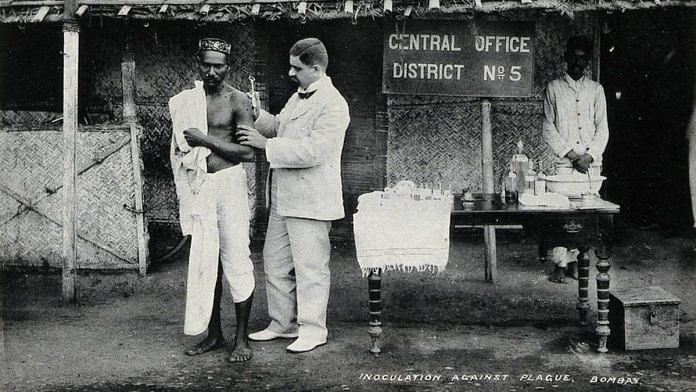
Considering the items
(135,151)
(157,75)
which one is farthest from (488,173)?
(157,75)

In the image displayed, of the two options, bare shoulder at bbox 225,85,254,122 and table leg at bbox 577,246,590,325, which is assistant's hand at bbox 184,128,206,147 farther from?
table leg at bbox 577,246,590,325

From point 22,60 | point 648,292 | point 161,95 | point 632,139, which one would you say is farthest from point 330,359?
point 632,139

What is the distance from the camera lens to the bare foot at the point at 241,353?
561 centimetres

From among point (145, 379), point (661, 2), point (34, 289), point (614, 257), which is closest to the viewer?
point (145, 379)

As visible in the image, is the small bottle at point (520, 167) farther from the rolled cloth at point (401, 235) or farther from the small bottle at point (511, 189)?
the rolled cloth at point (401, 235)

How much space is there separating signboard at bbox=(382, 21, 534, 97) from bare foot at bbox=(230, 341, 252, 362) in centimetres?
327

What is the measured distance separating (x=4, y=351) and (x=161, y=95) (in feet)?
13.4

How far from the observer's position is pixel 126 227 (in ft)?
26.4

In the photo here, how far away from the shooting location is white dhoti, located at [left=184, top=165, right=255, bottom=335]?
5598 mm

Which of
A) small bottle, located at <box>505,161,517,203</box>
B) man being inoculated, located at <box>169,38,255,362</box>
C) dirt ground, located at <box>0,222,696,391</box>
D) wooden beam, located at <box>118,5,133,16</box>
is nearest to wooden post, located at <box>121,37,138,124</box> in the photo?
wooden beam, located at <box>118,5,133,16</box>

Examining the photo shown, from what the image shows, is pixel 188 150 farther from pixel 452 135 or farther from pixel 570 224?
pixel 452 135

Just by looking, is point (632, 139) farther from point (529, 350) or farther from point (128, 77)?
A: point (128, 77)

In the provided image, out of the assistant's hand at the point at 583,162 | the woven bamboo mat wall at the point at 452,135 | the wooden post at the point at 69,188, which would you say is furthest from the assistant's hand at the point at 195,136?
the woven bamboo mat wall at the point at 452,135

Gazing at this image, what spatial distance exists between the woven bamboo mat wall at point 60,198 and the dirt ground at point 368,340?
254 mm
